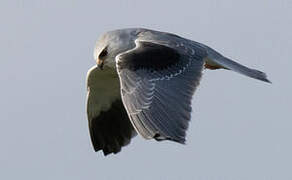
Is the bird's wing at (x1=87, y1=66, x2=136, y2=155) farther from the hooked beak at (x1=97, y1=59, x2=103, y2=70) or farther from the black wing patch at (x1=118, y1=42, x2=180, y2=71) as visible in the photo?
the black wing patch at (x1=118, y1=42, x2=180, y2=71)

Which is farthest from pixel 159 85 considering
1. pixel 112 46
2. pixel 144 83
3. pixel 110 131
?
pixel 110 131

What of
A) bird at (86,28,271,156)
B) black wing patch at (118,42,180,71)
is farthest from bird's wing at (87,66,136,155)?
black wing patch at (118,42,180,71)

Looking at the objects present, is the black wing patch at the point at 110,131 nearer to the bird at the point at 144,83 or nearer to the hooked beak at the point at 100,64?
the bird at the point at 144,83

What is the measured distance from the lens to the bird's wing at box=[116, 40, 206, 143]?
1245 cm

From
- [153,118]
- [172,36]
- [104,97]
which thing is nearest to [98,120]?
[104,97]

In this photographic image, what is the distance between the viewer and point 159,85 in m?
13.4

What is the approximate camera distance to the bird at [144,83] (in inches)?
498

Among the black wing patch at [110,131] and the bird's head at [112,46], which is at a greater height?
the bird's head at [112,46]

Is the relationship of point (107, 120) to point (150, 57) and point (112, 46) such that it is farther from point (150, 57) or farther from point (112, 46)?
point (150, 57)

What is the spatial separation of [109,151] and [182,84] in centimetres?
247

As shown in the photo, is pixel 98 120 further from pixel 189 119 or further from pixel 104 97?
pixel 189 119

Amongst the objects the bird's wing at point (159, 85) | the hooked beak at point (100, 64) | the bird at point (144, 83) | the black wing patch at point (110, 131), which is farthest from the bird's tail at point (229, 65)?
the black wing patch at point (110, 131)

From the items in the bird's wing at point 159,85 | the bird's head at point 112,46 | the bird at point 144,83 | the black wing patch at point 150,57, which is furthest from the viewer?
the bird's head at point 112,46

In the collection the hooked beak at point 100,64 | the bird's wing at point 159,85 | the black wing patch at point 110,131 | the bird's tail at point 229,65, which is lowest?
the black wing patch at point 110,131
